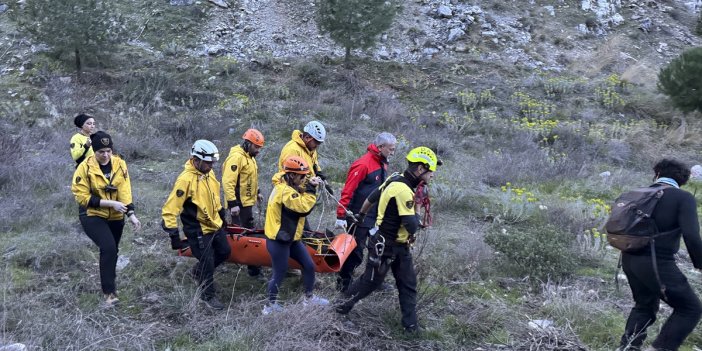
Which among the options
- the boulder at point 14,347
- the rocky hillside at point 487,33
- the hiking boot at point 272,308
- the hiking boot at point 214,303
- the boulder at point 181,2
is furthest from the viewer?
the boulder at point 181,2

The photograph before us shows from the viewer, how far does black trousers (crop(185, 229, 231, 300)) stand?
5168 mm

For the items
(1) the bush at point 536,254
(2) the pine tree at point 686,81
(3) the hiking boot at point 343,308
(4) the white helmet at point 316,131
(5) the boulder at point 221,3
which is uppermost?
(4) the white helmet at point 316,131

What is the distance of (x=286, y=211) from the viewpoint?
5.01 m

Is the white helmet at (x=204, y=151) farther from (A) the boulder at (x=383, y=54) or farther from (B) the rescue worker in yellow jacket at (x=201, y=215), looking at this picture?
(A) the boulder at (x=383, y=54)

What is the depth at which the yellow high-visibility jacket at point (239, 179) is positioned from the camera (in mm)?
5910

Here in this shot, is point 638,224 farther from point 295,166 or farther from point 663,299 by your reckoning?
point 295,166

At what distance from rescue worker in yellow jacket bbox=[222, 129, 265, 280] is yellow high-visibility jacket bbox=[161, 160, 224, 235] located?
0.61 meters

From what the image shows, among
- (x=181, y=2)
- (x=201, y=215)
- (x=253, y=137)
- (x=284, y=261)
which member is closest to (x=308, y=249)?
(x=284, y=261)

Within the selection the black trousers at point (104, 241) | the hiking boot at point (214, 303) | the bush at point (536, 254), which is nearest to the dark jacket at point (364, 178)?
the hiking boot at point (214, 303)

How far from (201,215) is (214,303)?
2.64 ft

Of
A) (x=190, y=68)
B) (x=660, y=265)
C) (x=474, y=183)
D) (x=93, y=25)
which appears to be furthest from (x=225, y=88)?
(x=660, y=265)

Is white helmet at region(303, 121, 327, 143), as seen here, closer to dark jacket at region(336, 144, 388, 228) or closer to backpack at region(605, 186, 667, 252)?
dark jacket at region(336, 144, 388, 228)

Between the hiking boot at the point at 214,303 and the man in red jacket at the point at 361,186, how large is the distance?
1.12 metres

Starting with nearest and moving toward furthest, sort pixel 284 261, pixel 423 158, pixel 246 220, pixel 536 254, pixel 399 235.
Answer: pixel 423 158 → pixel 399 235 → pixel 284 261 → pixel 246 220 → pixel 536 254
